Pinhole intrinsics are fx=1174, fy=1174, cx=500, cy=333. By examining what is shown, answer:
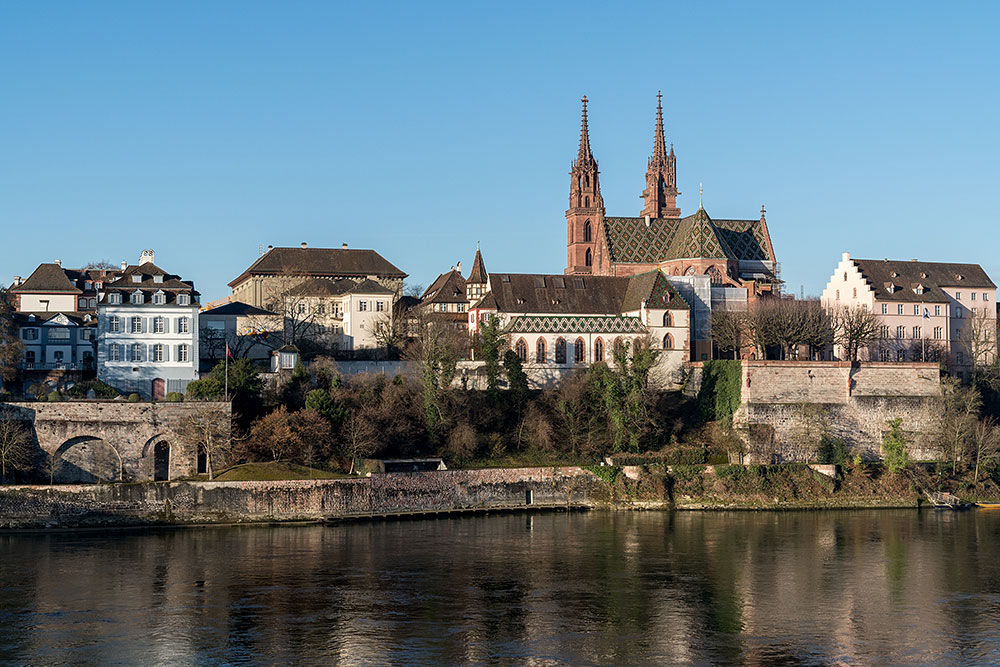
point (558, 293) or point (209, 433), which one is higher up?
point (558, 293)

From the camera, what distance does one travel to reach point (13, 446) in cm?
6397

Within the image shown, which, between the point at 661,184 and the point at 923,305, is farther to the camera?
the point at 661,184

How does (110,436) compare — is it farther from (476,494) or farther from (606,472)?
(606,472)

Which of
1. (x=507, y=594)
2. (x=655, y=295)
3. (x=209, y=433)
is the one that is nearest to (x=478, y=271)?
(x=655, y=295)

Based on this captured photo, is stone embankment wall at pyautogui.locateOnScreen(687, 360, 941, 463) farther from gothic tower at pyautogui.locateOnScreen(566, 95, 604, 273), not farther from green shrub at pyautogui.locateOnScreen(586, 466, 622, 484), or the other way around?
gothic tower at pyautogui.locateOnScreen(566, 95, 604, 273)

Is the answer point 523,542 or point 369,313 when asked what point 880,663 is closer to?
point 523,542

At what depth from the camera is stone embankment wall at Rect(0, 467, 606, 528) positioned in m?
61.0

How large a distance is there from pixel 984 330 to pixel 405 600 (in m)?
64.6

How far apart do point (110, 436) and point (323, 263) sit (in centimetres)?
4470

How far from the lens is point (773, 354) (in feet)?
295

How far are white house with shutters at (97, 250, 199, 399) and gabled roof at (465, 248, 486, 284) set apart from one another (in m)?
30.7

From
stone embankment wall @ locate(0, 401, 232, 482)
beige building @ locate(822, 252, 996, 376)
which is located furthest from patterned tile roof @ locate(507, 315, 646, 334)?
stone embankment wall @ locate(0, 401, 232, 482)

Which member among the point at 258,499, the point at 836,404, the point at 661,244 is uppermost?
the point at 661,244

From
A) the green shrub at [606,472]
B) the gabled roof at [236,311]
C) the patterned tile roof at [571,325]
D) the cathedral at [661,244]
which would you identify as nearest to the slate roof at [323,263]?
the gabled roof at [236,311]
